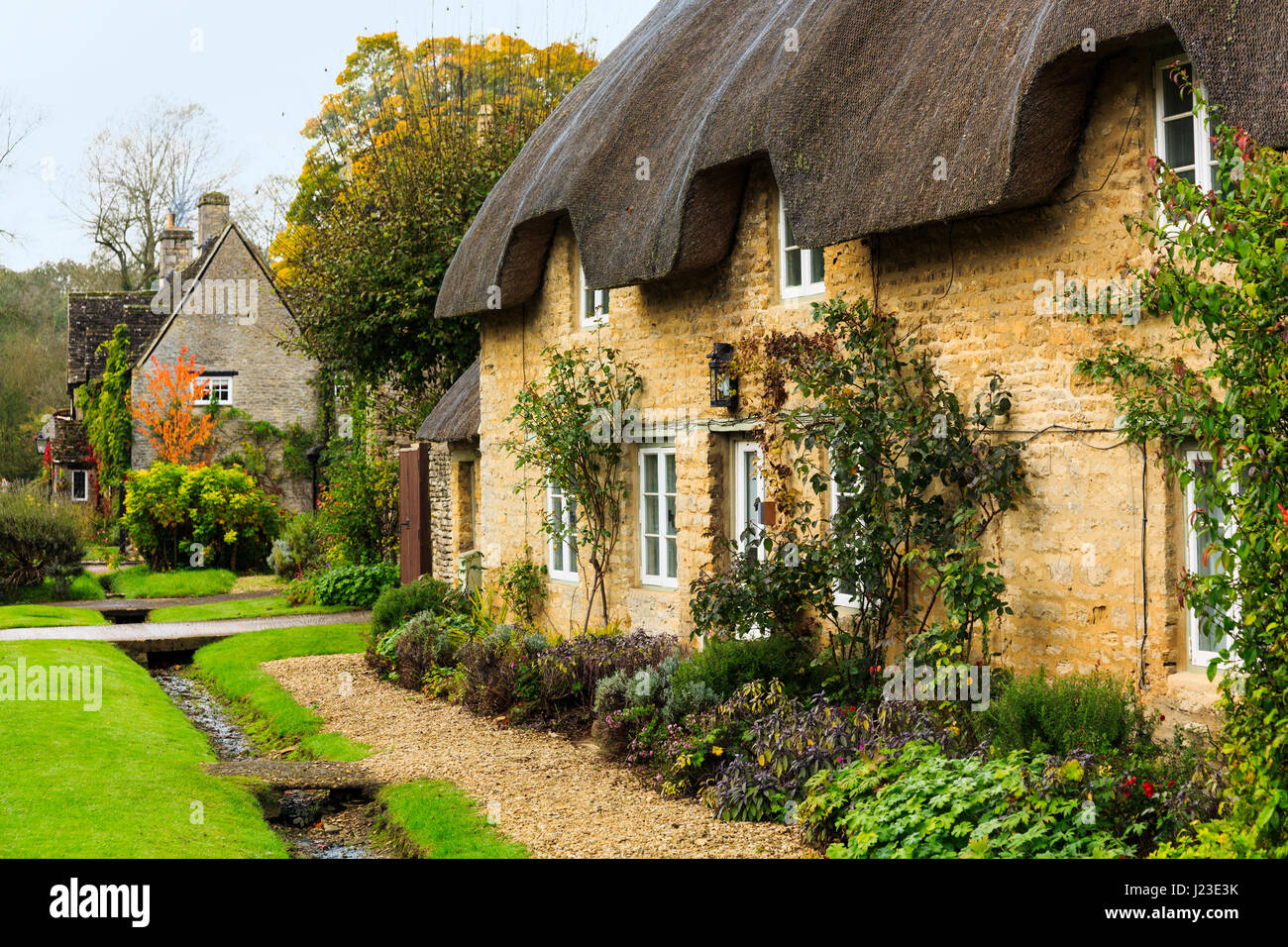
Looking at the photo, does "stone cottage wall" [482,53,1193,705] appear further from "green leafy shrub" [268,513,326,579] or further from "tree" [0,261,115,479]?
"tree" [0,261,115,479]

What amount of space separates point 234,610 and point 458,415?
6.28 meters

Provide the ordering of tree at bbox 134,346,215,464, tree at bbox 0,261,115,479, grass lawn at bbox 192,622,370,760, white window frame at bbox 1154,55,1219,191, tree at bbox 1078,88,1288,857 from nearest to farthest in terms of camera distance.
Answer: tree at bbox 1078,88,1288,857
white window frame at bbox 1154,55,1219,191
grass lawn at bbox 192,622,370,760
tree at bbox 134,346,215,464
tree at bbox 0,261,115,479

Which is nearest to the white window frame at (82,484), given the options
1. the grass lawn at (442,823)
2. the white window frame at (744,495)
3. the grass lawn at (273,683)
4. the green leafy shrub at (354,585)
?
the green leafy shrub at (354,585)

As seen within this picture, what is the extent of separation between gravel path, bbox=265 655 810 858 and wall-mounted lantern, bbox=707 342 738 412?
3195mm

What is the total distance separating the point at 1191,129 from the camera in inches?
270

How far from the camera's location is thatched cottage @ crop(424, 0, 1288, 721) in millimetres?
6934

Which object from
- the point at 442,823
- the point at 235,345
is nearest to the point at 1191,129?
the point at 442,823

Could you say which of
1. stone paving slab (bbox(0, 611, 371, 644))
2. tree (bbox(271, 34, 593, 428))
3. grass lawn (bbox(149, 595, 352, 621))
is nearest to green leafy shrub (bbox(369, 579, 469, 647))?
stone paving slab (bbox(0, 611, 371, 644))

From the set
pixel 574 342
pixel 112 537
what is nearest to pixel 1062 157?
pixel 574 342

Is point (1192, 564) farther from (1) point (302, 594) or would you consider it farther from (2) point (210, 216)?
(2) point (210, 216)

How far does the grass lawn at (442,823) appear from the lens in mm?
7012

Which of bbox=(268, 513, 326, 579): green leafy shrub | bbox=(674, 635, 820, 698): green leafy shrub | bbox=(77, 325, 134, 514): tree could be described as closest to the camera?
bbox=(674, 635, 820, 698): green leafy shrub

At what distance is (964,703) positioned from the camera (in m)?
7.70

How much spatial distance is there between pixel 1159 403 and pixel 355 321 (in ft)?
48.8
